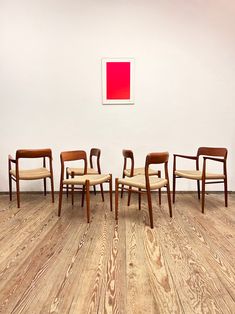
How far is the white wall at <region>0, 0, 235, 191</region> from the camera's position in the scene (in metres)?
3.84

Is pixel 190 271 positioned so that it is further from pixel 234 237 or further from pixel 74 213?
pixel 74 213

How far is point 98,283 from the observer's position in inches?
62.9

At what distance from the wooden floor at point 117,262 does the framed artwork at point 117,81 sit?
175 centimetres

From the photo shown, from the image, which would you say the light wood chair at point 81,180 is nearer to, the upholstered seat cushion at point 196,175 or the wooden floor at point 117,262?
the wooden floor at point 117,262

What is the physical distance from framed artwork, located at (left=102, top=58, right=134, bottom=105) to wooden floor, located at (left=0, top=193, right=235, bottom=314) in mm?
1751

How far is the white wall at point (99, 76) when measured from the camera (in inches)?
151

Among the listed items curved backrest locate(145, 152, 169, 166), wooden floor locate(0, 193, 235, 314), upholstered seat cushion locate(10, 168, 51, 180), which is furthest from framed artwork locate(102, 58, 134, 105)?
wooden floor locate(0, 193, 235, 314)

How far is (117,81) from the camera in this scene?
12.9 ft

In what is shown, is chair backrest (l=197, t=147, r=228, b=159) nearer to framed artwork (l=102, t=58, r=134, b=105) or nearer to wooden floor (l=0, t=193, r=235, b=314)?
wooden floor (l=0, t=193, r=235, b=314)

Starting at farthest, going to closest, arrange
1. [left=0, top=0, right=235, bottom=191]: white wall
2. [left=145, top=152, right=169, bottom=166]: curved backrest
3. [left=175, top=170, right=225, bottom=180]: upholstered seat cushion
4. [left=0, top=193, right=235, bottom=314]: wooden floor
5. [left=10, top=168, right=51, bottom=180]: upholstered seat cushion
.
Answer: [left=0, top=0, right=235, bottom=191]: white wall, [left=10, top=168, right=51, bottom=180]: upholstered seat cushion, [left=175, top=170, right=225, bottom=180]: upholstered seat cushion, [left=145, top=152, right=169, bottom=166]: curved backrest, [left=0, top=193, right=235, bottom=314]: wooden floor

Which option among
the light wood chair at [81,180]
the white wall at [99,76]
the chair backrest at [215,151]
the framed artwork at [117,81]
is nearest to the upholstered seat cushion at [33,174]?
the light wood chair at [81,180]

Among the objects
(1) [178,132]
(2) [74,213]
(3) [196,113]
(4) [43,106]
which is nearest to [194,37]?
(3) [196,113]

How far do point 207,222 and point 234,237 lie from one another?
41 centimetres

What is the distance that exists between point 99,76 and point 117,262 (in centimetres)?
287
